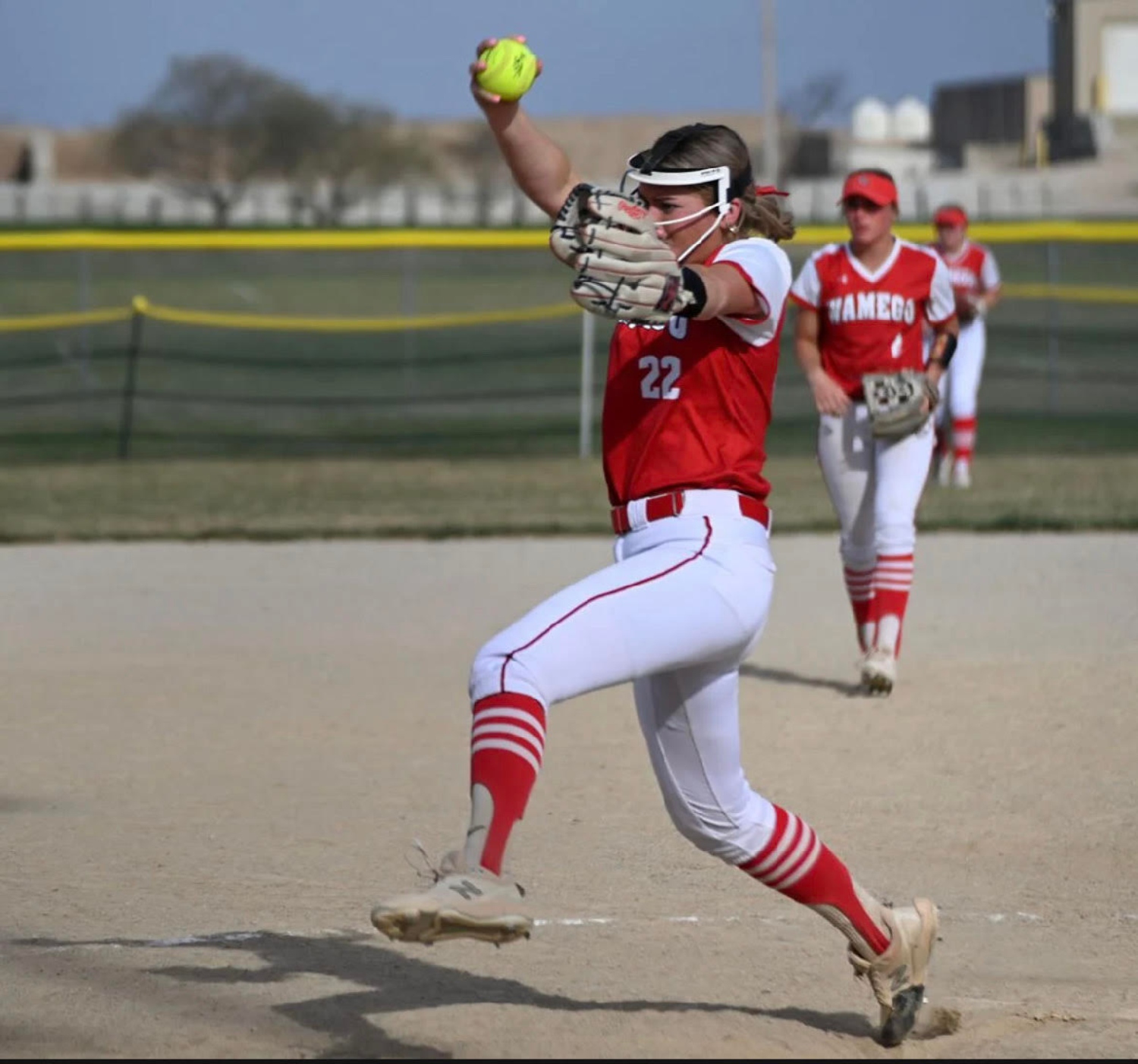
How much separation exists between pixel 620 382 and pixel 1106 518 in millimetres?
8768

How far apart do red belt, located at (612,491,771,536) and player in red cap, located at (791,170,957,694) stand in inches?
149

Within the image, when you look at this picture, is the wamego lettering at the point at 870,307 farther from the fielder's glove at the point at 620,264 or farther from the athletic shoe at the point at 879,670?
the fielder's glove at the point at 620,264

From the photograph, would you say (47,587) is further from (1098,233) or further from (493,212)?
(493,212)

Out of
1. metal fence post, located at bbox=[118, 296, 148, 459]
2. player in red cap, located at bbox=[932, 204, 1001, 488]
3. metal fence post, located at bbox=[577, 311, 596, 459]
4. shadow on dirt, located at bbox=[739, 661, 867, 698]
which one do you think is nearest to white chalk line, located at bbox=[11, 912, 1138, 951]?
shadow on dirt, located at bbox=[739, 661, 867, 698]

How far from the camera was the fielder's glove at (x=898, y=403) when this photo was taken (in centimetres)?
745

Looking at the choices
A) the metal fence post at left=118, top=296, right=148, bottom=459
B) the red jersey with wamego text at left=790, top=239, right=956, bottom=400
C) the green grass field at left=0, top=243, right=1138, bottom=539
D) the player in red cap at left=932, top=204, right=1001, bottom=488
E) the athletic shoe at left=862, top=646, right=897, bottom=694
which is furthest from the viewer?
the metal fence post at left=118, top=296, right=148, bottom=459

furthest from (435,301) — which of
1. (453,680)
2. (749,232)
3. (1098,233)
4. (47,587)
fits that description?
(749,232)

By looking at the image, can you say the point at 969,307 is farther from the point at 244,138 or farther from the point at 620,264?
the point at 244,138

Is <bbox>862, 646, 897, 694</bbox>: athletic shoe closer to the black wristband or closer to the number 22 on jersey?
the number 22 on jersey

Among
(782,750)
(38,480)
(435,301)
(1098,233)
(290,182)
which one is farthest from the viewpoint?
(290,182)

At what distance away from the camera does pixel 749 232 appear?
4.00 meters

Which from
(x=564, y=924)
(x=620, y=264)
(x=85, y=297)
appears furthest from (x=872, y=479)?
(x=85, y=297)

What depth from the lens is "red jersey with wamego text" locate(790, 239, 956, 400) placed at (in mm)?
7664

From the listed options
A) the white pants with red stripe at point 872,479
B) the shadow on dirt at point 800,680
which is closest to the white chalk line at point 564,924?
the shadow on dirt at point 800,680
